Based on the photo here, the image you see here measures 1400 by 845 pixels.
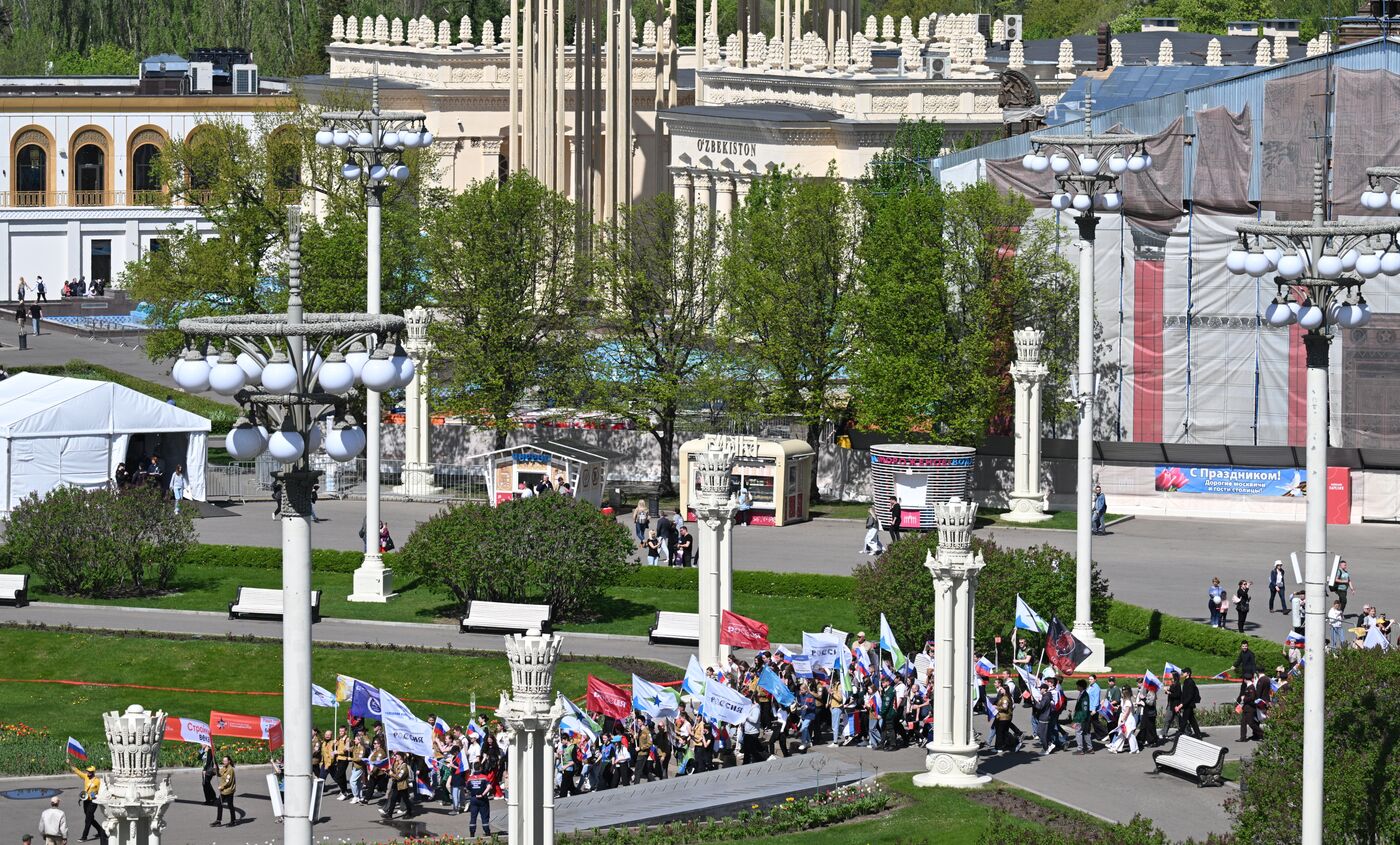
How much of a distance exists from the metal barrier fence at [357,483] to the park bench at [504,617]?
15.4 metres

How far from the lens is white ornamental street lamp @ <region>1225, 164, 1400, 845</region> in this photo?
27734mm

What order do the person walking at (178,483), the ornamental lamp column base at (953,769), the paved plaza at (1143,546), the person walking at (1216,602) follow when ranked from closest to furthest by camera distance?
1. the ornamental lamp column base at (953,769)
2. the person walking at (1216,602)
3. the paved plaza at (1143,546)
4. the person walking at (178,483)

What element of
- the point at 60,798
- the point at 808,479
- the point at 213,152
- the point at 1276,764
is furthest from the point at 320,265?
the point at 1276,764

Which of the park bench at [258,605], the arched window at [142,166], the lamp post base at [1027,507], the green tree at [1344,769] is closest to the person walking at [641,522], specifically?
the lamp post base at [1027,507]

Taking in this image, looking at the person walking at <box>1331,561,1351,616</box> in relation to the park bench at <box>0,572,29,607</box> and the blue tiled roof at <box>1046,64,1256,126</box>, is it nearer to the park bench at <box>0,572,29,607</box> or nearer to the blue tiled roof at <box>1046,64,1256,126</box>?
the blue tiled roof at <box>1046,64,1256,126</box>

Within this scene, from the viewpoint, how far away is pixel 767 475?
197ft

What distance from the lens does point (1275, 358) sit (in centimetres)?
6366

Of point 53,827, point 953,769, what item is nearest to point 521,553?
point 953,769

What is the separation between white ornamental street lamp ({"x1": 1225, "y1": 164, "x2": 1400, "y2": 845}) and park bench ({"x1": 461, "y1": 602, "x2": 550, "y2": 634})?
68.9 ft

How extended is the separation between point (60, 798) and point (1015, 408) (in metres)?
29.6

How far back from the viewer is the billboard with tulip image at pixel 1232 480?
61.1 m

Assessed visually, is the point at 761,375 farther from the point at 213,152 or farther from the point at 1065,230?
the point at 213,152

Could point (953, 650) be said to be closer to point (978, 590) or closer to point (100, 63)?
point (978, 590)

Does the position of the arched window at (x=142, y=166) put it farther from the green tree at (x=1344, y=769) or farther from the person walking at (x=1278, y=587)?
the green tree at (x=1344, y=769)
